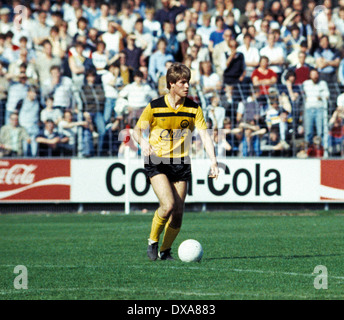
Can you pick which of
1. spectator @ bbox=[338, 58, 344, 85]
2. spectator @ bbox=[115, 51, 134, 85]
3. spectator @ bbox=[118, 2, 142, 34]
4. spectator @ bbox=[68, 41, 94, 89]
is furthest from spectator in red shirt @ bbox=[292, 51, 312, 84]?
spectator @ bbox=[68, 41, 94, 89]

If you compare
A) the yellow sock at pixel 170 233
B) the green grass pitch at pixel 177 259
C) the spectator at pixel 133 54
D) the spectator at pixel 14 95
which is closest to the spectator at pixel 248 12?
the spectator at pixel 133 54

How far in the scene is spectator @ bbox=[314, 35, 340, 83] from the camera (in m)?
20.7

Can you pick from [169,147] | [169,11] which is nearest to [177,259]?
[169,147]

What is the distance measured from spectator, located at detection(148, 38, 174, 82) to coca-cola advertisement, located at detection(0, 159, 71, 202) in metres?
3.41

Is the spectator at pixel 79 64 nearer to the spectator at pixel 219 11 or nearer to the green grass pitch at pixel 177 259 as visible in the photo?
the spectator at pixel 219 11

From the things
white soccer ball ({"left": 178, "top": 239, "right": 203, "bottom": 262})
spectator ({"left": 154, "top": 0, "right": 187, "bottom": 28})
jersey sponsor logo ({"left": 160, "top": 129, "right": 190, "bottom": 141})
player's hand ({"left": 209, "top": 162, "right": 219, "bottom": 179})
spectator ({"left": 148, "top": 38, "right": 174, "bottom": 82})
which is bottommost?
white soccer ball ({"left": 178, "top": 239, "right": 203, "bottom": 262})

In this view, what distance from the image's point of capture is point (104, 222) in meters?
16.6

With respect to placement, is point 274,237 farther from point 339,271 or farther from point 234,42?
point 234,42

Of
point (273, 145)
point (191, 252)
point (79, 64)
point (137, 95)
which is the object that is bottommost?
point (191, 252)

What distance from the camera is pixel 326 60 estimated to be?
831 inches

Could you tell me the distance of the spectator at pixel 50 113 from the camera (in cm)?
1925

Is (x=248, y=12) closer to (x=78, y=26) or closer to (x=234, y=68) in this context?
(x=234, y=68)

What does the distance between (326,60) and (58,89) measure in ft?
22.6

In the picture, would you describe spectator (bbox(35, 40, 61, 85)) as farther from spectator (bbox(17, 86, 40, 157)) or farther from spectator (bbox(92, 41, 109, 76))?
spectator (bbox(17, 86, 40, 157))
